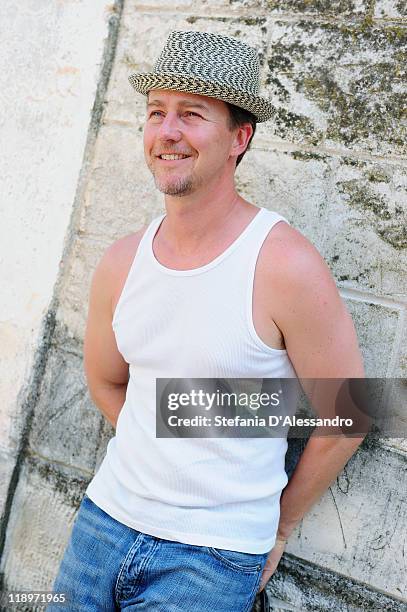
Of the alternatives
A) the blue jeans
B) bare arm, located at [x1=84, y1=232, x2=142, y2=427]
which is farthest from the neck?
the blue jeans

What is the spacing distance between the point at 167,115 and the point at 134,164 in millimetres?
771

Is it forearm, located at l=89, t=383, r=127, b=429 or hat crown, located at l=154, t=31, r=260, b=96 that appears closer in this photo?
hat crown, located at l=154, t=31, r=260, b=96

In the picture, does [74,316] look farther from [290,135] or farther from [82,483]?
[290,135]

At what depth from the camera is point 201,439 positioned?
232 centimetres

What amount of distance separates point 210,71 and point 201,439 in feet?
3.62

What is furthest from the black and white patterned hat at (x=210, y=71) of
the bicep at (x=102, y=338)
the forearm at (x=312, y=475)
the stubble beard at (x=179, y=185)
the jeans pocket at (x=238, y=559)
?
the jeans pocket at (x=238, y=559)

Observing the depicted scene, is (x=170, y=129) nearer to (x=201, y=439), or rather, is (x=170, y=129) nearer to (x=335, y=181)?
(x=335, y=181)

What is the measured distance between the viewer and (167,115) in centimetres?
232

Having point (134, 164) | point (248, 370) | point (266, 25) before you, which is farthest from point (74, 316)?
point (266, 25)

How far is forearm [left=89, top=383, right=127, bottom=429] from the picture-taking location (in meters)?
2.84

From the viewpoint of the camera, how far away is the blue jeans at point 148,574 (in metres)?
2.22

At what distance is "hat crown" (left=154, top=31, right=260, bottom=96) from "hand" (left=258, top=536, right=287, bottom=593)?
148 centimetres

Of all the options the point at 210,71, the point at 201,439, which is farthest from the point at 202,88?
the point at 201,439

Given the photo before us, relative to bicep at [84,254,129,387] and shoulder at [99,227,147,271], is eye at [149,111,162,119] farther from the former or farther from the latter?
bicep at [84,254,129,387]
